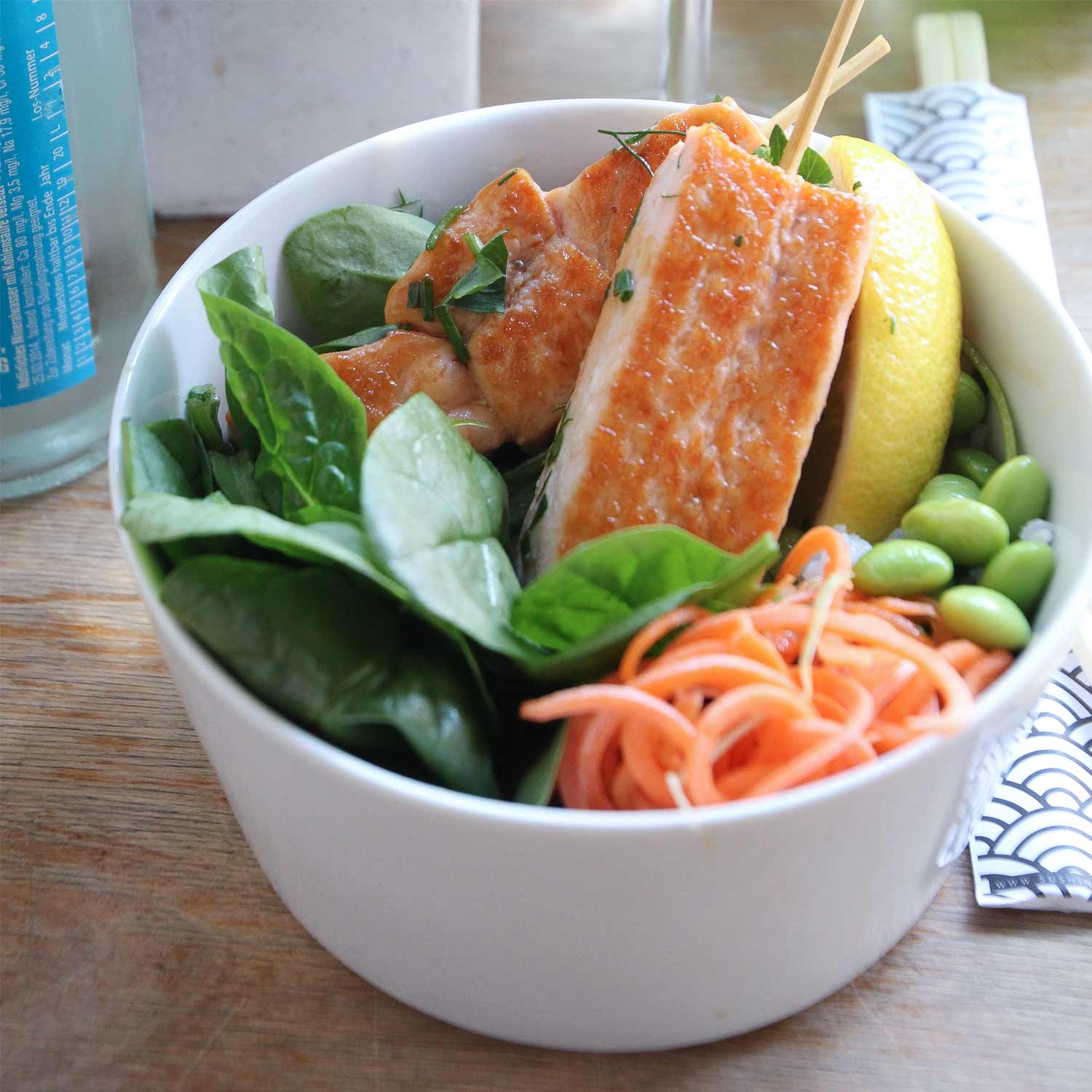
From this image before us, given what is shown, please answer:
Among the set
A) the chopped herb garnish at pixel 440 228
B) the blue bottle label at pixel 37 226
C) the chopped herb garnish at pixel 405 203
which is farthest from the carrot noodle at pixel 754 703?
the blue bottle label at pixel 37 226

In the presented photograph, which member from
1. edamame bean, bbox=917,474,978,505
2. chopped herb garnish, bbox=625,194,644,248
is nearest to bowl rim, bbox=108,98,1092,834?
edamame bean, bbox=917,474,978,505

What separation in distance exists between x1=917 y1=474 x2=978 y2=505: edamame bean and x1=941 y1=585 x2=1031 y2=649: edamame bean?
0.45ft

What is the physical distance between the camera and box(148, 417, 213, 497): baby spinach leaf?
0.90 meters

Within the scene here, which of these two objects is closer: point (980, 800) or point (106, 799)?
point (980, 800)

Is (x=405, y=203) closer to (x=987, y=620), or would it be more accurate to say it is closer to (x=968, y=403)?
(x=968, y=403)

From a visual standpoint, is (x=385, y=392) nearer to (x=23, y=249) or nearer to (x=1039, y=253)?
(x=23, y=249)

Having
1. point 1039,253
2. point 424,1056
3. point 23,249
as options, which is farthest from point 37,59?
point 1039,253

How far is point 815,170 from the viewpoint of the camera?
3.45 feet

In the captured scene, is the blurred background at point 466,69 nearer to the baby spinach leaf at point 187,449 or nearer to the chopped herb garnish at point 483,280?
the chopped herb garnish at point 483,280

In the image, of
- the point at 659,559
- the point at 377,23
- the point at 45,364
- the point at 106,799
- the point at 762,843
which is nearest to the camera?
the point at 762,843

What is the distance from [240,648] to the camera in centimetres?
73

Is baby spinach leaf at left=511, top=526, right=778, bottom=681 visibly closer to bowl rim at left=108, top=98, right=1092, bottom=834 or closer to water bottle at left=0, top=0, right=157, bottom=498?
bowl rim at left=108, top=98, right=1092, bottom=834

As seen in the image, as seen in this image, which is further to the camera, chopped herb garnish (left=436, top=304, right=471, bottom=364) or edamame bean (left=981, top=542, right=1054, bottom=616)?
chopped herb garnish (left=436, top=304, right=471, bottom=364)

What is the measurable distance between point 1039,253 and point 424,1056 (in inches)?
40.8
